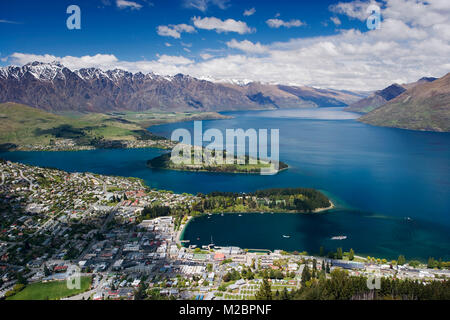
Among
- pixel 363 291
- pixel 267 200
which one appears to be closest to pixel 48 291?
pixel 363 291

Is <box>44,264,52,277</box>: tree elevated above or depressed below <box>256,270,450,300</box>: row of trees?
below

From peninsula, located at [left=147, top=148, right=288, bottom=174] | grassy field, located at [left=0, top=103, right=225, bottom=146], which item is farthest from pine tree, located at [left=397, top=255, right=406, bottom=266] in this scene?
grassy field, located at [left=0, top=103, right=225, bottom=146]

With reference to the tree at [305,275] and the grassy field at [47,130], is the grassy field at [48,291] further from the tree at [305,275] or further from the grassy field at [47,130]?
the grassy field at [47,130]

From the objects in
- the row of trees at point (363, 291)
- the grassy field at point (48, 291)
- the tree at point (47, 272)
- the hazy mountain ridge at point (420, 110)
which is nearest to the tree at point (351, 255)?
the row of trees at point (363, 291)

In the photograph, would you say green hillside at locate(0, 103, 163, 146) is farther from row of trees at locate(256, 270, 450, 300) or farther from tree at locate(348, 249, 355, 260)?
row of trees at locate(256, 270, 450, 300)

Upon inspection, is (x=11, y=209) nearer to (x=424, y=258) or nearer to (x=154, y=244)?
(x=154, y=244)

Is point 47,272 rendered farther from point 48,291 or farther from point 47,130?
point 47,130
